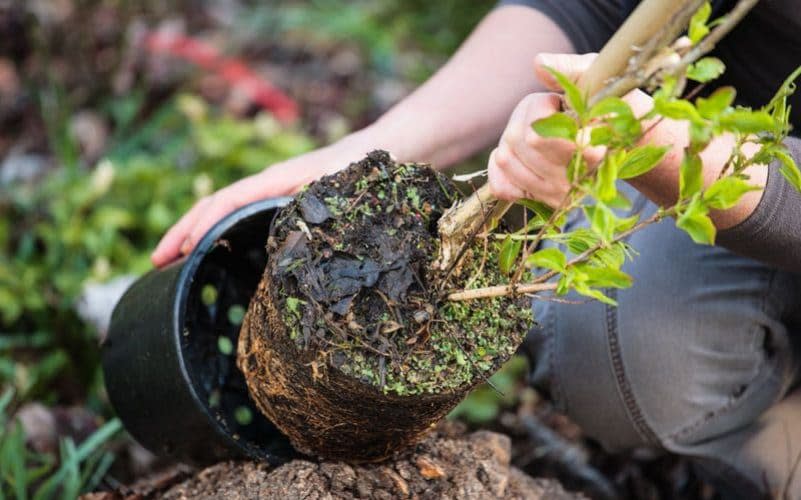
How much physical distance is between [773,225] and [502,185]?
18.4 inches

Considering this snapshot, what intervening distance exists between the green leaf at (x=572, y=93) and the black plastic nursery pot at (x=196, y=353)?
26.6 inches

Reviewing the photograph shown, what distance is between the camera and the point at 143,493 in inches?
59.3

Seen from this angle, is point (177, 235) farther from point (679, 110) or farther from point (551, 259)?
point (679, 110)

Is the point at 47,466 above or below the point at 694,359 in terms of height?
above

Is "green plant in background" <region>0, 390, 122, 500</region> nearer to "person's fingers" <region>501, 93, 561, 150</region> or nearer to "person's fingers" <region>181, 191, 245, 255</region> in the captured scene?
"person's fingers" <region>181, 191, 245, 255</region>

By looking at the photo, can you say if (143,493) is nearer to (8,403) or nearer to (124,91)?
(8,403)

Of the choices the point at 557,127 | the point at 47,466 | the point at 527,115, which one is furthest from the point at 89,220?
the point at 557,127

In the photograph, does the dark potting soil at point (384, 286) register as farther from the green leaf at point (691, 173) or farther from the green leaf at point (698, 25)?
the green leaf at point (698, 25)

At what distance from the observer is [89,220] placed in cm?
240

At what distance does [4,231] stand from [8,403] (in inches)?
24.4

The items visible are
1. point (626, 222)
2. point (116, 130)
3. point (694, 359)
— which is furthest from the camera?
point (116, 130)

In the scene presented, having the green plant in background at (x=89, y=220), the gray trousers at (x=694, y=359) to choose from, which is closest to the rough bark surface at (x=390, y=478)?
the gray trousers at (x=694, y=359)

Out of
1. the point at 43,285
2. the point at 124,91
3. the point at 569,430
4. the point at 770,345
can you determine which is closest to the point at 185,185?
the point at 43,285

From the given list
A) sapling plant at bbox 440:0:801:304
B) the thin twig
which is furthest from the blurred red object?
sapling plant at bbox 440:0:801:304
